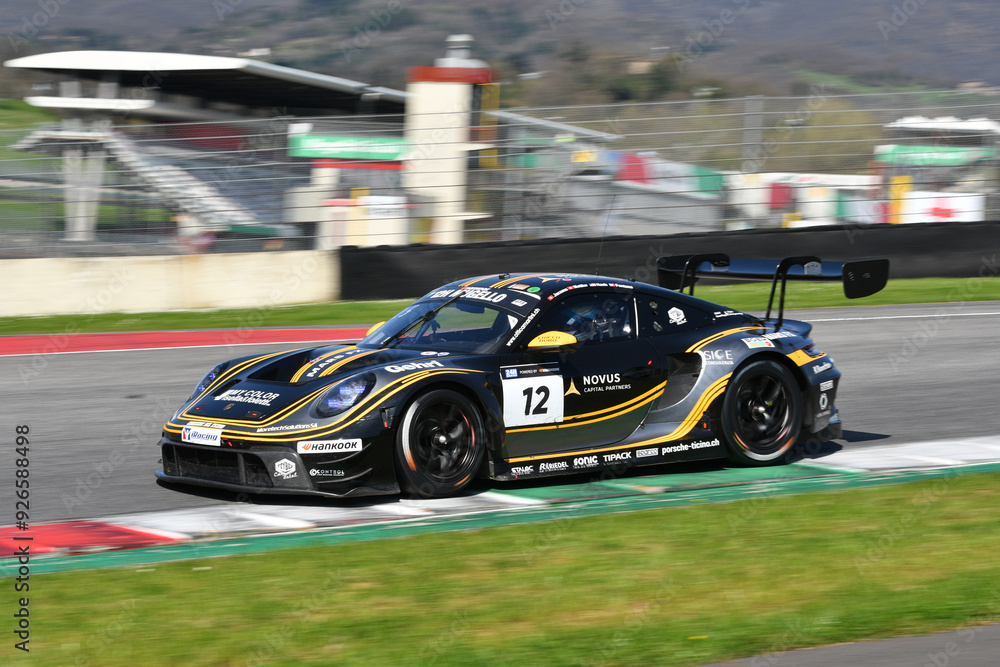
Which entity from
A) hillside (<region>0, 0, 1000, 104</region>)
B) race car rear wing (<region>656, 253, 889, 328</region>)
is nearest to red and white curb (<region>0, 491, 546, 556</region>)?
race car rear wing (<region>656, 253, 889, 328</region>)

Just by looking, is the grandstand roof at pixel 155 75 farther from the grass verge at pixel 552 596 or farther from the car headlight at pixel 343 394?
the grass verge at pixel 552 596

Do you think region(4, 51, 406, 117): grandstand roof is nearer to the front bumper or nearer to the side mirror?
the side mirror

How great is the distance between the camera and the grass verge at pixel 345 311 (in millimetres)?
14367

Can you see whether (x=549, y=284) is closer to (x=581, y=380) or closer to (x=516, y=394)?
(x=581, y=380)

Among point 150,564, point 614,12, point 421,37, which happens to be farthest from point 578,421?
point 614,12

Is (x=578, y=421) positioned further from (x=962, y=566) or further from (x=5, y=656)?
(x=5, y=656)

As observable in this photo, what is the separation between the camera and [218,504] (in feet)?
21.2

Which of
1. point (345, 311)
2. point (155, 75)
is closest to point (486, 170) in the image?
point (345, 311)

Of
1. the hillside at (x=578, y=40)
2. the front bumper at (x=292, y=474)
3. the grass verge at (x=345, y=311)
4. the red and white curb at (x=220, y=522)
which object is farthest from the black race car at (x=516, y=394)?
the hillside at (x=578, y=40)

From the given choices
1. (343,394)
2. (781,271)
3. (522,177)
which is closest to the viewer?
(343,394)

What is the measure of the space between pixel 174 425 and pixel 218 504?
532 millimetres

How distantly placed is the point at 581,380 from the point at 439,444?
995mm

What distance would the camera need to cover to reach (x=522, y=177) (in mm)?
16406

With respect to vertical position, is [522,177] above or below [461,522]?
above
